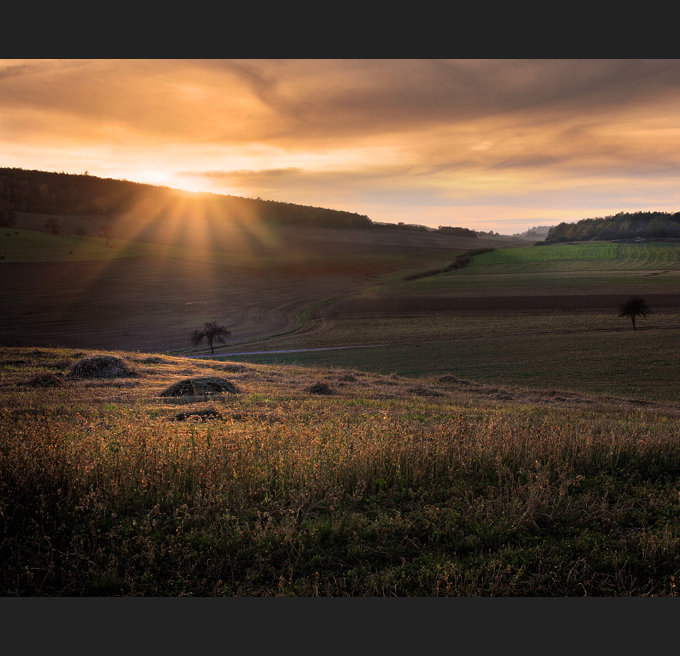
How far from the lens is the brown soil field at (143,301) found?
63.1m

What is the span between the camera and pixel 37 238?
10238 centimetres

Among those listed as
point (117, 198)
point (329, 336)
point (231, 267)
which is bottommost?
point (329, 336)

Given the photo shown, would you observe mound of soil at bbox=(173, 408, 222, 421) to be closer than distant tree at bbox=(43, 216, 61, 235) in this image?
Yes

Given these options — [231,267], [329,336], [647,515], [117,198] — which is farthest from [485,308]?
[117,198]

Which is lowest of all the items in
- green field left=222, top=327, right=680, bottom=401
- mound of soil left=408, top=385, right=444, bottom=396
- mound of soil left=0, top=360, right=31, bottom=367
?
green field left=222, top=327, right=680, bottom=401

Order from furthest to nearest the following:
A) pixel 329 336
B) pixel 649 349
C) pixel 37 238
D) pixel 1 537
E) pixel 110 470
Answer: pixel 37 238 < pixel 329 336 < pixel 649 349 < pixel 110 470 < pixel 1 537

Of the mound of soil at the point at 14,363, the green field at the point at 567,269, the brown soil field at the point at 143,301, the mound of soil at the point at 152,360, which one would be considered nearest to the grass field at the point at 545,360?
the mound of soil at the point at 152,360

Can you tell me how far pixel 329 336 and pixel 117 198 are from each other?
12604cm

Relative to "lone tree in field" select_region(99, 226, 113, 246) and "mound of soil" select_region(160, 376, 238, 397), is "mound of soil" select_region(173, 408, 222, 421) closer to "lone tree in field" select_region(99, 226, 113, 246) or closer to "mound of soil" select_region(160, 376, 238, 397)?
"mound of soil" select_region(160, 376, 238, 397)

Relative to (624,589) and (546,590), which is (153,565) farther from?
(624,589)

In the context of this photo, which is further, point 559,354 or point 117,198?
point 117,198

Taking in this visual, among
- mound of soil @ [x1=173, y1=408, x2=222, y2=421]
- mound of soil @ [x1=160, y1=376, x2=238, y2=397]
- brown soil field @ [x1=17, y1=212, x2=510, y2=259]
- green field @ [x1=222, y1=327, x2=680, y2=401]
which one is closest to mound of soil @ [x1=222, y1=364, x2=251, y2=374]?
mound of soil @ [x1=160, y1=376, x2=238, y2=397]

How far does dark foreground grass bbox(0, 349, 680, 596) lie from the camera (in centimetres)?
450

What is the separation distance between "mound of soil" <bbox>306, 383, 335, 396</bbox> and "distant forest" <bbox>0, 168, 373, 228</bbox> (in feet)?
377
